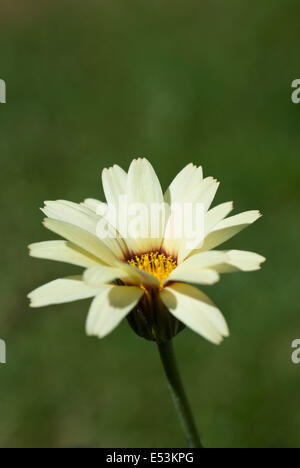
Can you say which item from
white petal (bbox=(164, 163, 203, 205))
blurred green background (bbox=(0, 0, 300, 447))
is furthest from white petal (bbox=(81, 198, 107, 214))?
blurred green background (bbox=(0, 0, 300, 447))

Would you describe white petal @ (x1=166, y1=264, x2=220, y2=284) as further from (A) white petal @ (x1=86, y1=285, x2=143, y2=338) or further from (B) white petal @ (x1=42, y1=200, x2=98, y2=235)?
(B) white petal @ (x1=42, y1=200, x2=98, y2=235)

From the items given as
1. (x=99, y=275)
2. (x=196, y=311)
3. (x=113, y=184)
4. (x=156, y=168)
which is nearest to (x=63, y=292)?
(x=99, y=275)

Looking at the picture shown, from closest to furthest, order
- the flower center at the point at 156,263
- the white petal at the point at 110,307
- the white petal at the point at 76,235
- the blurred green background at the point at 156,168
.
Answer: the white petal at the point at 110,307
the white petal at the point at 76,235
the flower center at the point at 156,263
the blurred green background at the point at 156,168

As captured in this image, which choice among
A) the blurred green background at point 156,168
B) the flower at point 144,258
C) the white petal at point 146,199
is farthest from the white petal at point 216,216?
the blurred green background at point 156,168

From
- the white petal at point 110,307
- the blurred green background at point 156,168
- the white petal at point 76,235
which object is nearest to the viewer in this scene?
the white petal at point 110,307

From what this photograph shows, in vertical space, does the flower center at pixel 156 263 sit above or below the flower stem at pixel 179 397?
above

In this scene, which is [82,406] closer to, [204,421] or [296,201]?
[204,421]

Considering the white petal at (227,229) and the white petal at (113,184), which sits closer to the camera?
the white petal at (227,229)

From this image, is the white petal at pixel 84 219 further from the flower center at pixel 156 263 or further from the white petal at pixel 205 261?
the white petal at pixel 205 261
